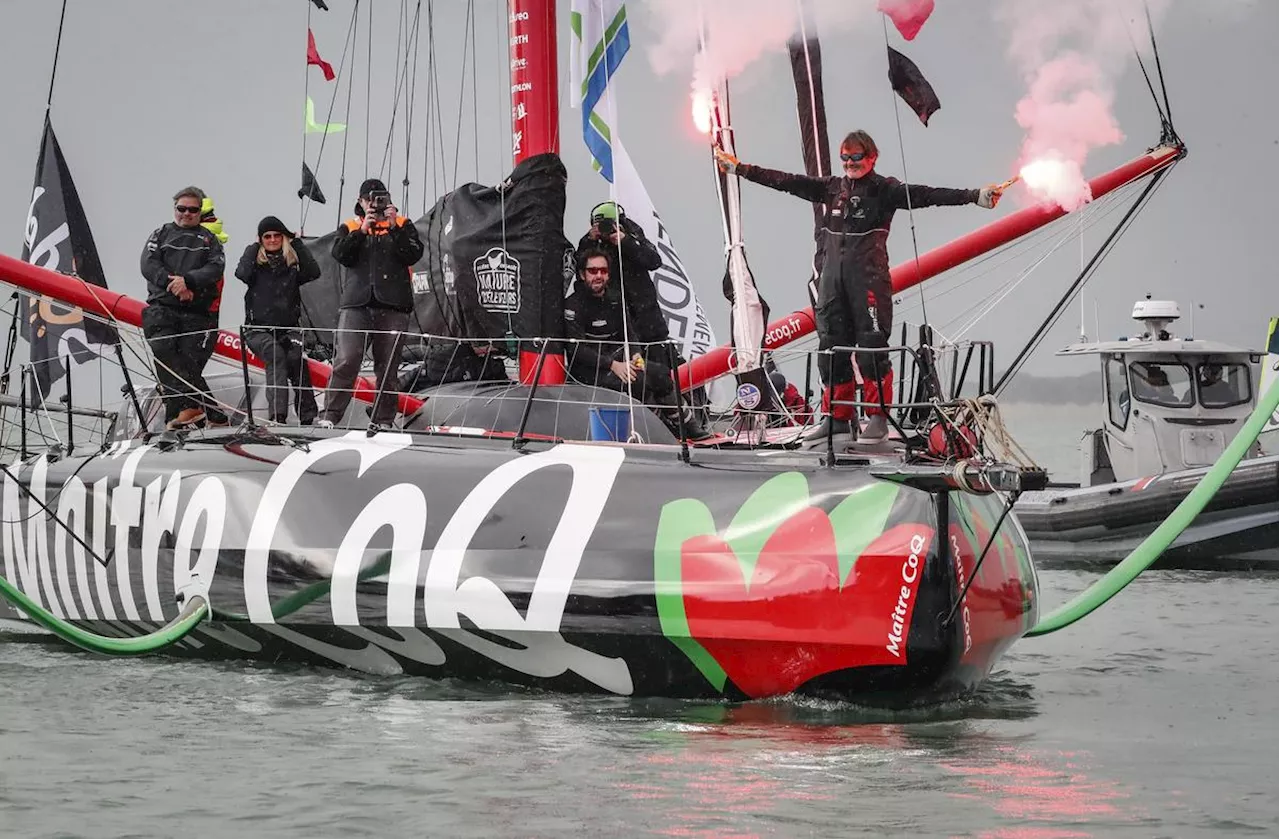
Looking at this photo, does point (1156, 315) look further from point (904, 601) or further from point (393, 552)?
point (393, 552)

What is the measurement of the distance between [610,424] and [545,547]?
1438 mm

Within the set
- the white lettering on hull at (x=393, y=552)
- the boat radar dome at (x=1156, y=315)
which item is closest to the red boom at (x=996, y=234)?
the white lettering on hull at (x=393, y=552)

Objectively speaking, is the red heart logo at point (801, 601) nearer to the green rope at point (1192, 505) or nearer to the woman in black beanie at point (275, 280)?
the green rope at point (1192, 505)

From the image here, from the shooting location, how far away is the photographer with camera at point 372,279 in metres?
8.45

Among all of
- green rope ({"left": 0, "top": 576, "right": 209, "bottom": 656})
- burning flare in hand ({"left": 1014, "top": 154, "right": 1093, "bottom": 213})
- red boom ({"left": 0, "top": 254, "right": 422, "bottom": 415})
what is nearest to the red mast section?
red boom ({"left": 0, "top": 254, "right": 422, "bottom": 415})

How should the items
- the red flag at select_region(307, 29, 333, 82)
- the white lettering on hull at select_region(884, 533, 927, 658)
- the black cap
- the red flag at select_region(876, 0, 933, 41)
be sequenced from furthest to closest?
1. the red flag at select_region(307, 29, 333, 82)
2. the black cap
3. the red flag at select_region(876, 0, 933, 41)
4. the white lettering on hull at select_region(884, 533, 927, 658)

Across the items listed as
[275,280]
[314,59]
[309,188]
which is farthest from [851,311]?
[309,188]

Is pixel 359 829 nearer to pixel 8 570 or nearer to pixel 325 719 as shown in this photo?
pixel 325 719

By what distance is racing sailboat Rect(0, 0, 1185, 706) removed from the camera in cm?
615

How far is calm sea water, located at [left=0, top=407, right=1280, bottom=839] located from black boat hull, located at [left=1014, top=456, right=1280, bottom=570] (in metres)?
5.55

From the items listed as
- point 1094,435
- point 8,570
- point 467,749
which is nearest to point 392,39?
point 1094,435

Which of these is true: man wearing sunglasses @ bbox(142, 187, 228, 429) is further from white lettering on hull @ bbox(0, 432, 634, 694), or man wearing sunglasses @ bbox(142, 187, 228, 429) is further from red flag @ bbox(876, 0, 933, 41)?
red flag @ bbox(876, 0, 933, 41)

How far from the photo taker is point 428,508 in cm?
680

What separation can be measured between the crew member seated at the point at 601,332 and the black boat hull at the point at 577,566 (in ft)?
4.98
